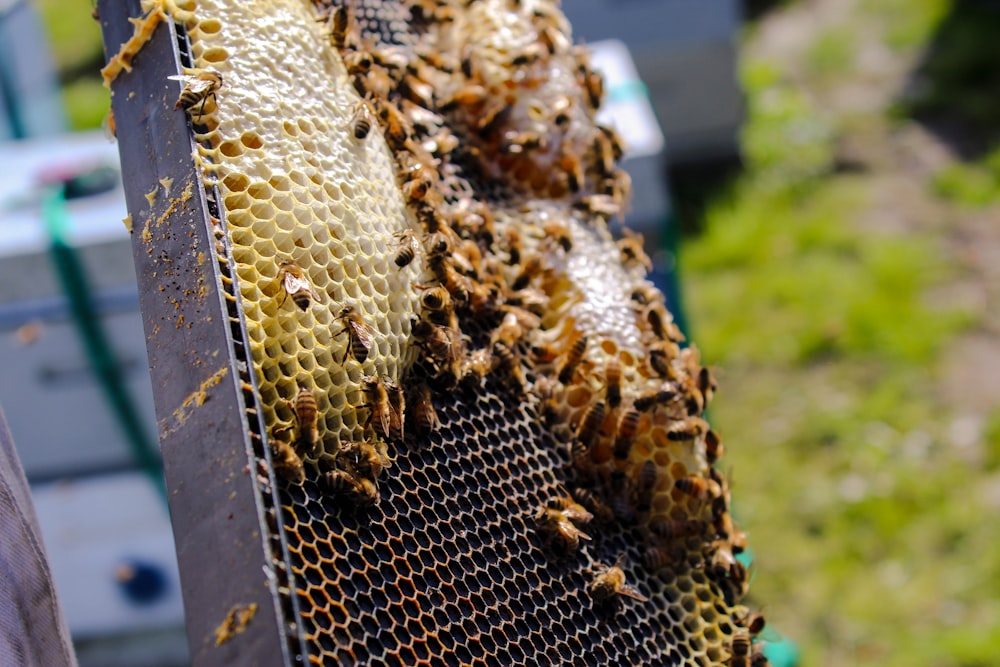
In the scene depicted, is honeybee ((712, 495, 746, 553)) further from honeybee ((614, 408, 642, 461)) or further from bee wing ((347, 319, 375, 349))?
bee wing ((347, 319, 375, 349))

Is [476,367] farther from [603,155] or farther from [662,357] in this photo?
[603,155]

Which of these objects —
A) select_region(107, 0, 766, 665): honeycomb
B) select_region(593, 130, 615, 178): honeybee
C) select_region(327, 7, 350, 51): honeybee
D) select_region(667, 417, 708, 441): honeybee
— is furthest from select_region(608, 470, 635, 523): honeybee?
select_region(327, 7, 350, 51): honeybee

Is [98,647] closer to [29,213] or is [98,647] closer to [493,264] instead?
[29,213]

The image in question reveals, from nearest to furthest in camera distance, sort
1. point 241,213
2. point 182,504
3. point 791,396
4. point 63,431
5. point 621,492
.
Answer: point 182,504 → point 241,213 → point 621,492 → point 63,431 → point 791,396

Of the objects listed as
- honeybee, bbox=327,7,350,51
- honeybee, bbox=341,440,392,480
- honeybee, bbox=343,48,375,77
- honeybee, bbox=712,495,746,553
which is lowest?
honeybee, bbox=712,495,746,553

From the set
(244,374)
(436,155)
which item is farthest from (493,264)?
(244,374)

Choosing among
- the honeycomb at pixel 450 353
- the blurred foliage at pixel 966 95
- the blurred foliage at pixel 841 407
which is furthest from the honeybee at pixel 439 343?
the blurred foliage at pixel 966 95

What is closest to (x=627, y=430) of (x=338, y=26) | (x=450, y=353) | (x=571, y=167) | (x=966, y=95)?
(x=450, y=353)
